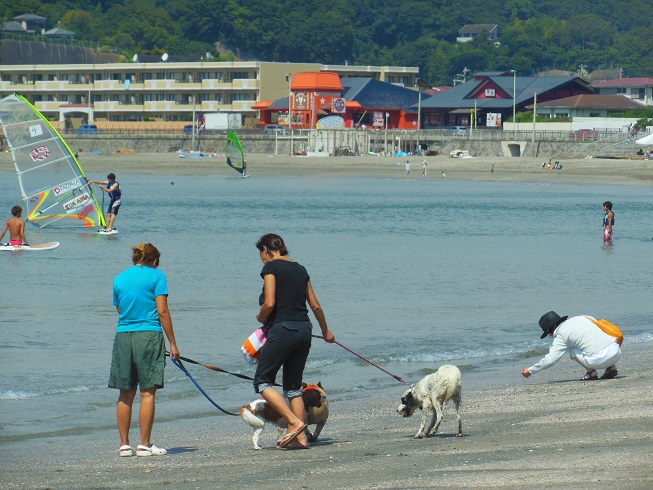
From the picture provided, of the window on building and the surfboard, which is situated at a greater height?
the window on building

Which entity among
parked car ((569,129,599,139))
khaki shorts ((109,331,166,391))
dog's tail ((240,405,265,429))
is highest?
parked car ((569,129,599,139))

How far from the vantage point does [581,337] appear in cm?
1005

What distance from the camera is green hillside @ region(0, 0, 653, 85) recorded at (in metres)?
151

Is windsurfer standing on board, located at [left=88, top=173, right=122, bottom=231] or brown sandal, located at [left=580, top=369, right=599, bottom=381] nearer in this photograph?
→ brown sandal, located at [left=580, top=369, right=599, bottom=381]

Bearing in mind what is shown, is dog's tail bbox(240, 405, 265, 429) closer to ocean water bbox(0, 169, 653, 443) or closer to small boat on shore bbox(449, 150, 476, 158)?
ocean water bbox(0, 169, 653, 443)

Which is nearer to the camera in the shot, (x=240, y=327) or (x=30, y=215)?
(x=240, y=327)

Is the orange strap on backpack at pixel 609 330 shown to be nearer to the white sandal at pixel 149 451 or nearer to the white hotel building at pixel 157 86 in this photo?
the white sandal at pixel 149 451

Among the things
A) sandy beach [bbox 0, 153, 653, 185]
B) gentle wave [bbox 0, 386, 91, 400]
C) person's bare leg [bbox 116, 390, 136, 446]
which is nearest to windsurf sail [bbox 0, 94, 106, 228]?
gentle wave [bbox 0, 386, 91, 400]

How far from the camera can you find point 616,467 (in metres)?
6.45

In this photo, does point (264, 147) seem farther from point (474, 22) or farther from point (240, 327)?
point (474, 22)

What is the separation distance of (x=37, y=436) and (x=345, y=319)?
764 cm

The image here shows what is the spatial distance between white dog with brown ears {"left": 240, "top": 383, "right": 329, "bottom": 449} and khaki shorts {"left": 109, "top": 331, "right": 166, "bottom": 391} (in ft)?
2.31

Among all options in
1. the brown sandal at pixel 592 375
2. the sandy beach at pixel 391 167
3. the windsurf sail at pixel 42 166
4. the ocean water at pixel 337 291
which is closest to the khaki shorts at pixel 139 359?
the ocean water at pixel 337 291

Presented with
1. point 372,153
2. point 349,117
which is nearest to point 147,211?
point 372,153
